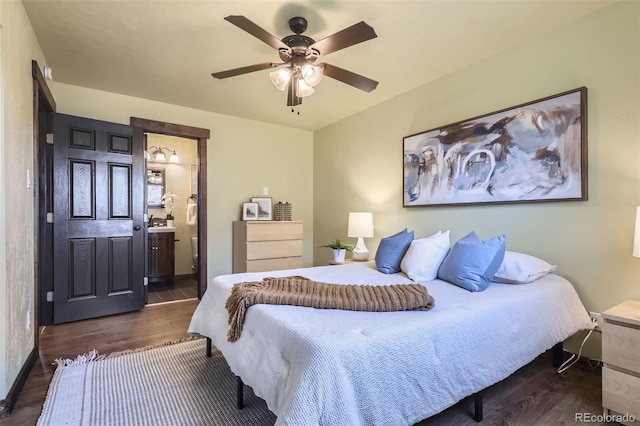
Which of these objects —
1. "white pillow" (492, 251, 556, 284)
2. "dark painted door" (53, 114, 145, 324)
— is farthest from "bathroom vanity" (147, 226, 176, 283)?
"white pillow" (492, 251, 556, 284)

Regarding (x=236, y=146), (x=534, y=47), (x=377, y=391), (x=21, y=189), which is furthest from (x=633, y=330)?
(x=236, y=146)

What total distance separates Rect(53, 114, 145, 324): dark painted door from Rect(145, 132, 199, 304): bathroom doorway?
1254 mm

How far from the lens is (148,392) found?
6.10ft

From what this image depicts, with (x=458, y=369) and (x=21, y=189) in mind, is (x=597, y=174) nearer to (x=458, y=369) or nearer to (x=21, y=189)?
(x=458, y=369)

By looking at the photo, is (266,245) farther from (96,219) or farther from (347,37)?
(347,37)

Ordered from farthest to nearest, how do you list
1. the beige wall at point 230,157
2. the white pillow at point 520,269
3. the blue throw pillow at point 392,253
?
the beige wall at point 230,157
the blue throw pillow at point 392,253
the white pillow at point 520,269

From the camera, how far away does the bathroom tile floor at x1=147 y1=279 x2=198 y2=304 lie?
13.2 feet

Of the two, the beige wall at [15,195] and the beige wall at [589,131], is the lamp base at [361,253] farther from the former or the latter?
the beige wall at [15,195]

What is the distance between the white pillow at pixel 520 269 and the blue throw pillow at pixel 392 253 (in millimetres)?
709

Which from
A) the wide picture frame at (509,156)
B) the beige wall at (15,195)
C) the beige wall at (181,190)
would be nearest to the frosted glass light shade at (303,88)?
the wide picture frame at (509,156)

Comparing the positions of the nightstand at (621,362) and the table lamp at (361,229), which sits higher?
the table lamp at (361,229)

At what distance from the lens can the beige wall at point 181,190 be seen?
16.9 feet

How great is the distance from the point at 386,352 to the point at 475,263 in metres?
1.12

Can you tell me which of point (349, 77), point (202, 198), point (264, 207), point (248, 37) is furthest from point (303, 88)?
point (264, 207)
